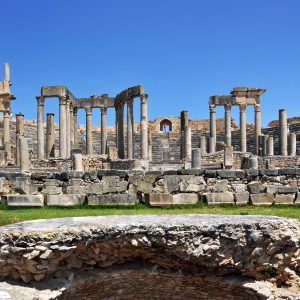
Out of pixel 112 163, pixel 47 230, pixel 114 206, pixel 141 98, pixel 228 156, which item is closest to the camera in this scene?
pixel 47 230

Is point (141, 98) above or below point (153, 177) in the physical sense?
above

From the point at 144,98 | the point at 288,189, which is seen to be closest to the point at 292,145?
the point at 144,98

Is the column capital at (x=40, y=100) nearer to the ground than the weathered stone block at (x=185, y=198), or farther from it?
farther from it

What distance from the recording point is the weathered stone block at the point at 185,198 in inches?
542

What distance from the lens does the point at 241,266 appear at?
25.6 ft

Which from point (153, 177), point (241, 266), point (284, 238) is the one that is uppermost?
point (153, 177)

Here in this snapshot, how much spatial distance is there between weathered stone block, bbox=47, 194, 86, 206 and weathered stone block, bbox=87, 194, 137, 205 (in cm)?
30

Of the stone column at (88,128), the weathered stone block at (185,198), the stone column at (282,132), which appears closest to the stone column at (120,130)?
the stone column at (88,128)

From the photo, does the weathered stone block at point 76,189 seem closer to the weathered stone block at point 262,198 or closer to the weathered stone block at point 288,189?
the weathered stone block at point 262,198

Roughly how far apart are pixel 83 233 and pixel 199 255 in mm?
1990

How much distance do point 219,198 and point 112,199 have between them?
328cm

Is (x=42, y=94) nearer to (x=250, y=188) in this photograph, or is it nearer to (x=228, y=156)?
(x=228, y=156)

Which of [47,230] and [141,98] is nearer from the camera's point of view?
[47,230]

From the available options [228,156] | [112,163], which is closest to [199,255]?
[228,156]
